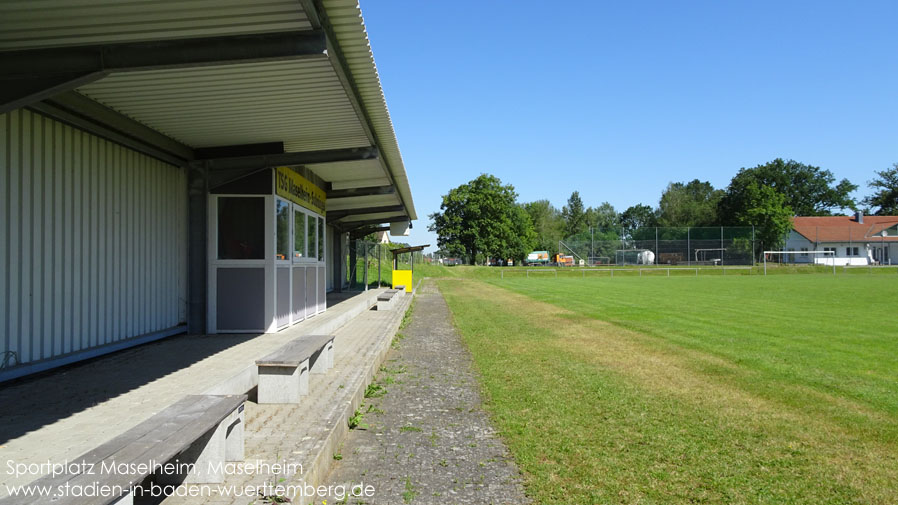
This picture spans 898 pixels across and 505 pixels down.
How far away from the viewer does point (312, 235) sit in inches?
495

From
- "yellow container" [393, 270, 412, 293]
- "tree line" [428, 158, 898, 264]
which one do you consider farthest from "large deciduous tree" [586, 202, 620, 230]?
"yellow container" [393, 270, 412, 293]

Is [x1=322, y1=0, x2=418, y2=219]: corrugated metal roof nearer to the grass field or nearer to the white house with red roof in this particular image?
the grass field

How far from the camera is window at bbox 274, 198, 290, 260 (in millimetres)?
9750

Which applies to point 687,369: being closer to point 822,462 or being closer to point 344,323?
point 822,462

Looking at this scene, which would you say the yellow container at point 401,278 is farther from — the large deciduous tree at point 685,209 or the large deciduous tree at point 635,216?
the large deciduous tree at point 635,216

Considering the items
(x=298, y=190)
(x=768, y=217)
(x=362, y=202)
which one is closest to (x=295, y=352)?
(x=298, y=190)

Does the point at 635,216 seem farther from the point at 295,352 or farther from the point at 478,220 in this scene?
the point at 295,352

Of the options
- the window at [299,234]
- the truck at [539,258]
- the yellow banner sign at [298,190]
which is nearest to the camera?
the yellow banner sign at [298,190]

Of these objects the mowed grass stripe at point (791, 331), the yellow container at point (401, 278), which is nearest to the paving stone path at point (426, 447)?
the mowed grass stripe at point (791, 331)

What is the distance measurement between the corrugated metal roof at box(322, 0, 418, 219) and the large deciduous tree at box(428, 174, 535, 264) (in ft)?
200

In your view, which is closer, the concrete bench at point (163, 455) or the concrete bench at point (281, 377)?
the concrete bench at point (163, 455)

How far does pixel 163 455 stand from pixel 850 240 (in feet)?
260

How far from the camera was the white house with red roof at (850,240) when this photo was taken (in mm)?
65250

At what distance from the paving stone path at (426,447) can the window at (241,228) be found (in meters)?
3.25
